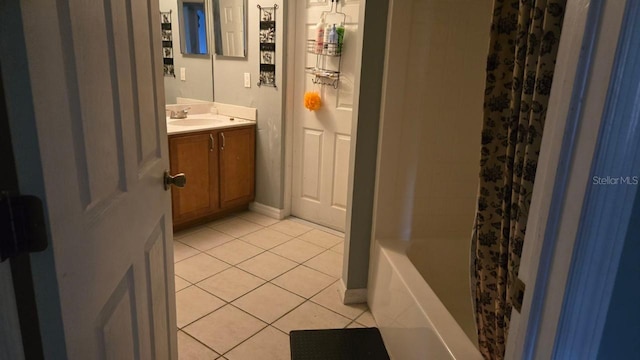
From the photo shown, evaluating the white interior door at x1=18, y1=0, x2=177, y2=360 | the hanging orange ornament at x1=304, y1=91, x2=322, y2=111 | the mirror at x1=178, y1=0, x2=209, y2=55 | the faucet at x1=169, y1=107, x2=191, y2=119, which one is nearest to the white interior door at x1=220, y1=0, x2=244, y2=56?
the mirror at x1=178, y1=0, x2=209, y2=55

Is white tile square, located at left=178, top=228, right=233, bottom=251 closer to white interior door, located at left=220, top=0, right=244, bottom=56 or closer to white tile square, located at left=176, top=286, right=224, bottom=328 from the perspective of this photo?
white tile square, located at left=176, top=286, right=224, bottom=328

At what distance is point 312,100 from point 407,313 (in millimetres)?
2026

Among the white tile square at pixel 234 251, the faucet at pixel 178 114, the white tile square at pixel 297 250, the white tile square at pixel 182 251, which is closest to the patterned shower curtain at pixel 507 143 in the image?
the white tile square at pixel 297 250

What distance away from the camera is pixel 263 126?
3598mm

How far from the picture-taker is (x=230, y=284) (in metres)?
2.54

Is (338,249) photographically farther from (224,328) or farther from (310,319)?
(224,328)

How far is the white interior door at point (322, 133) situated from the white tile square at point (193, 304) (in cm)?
139

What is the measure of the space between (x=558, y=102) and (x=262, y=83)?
3.07 m

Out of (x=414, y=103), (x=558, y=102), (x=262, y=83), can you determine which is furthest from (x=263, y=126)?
(x=558, y=102)

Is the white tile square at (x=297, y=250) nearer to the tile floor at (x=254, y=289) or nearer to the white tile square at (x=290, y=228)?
the tile floor at (x=254, y=289)

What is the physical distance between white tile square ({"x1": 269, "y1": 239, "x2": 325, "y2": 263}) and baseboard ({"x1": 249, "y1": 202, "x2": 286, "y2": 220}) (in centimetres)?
49

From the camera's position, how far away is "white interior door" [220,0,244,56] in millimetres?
3482

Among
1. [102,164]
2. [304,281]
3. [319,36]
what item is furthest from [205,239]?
[102,164]

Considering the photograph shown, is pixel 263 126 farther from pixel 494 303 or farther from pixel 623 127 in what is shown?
pixel 623 127
